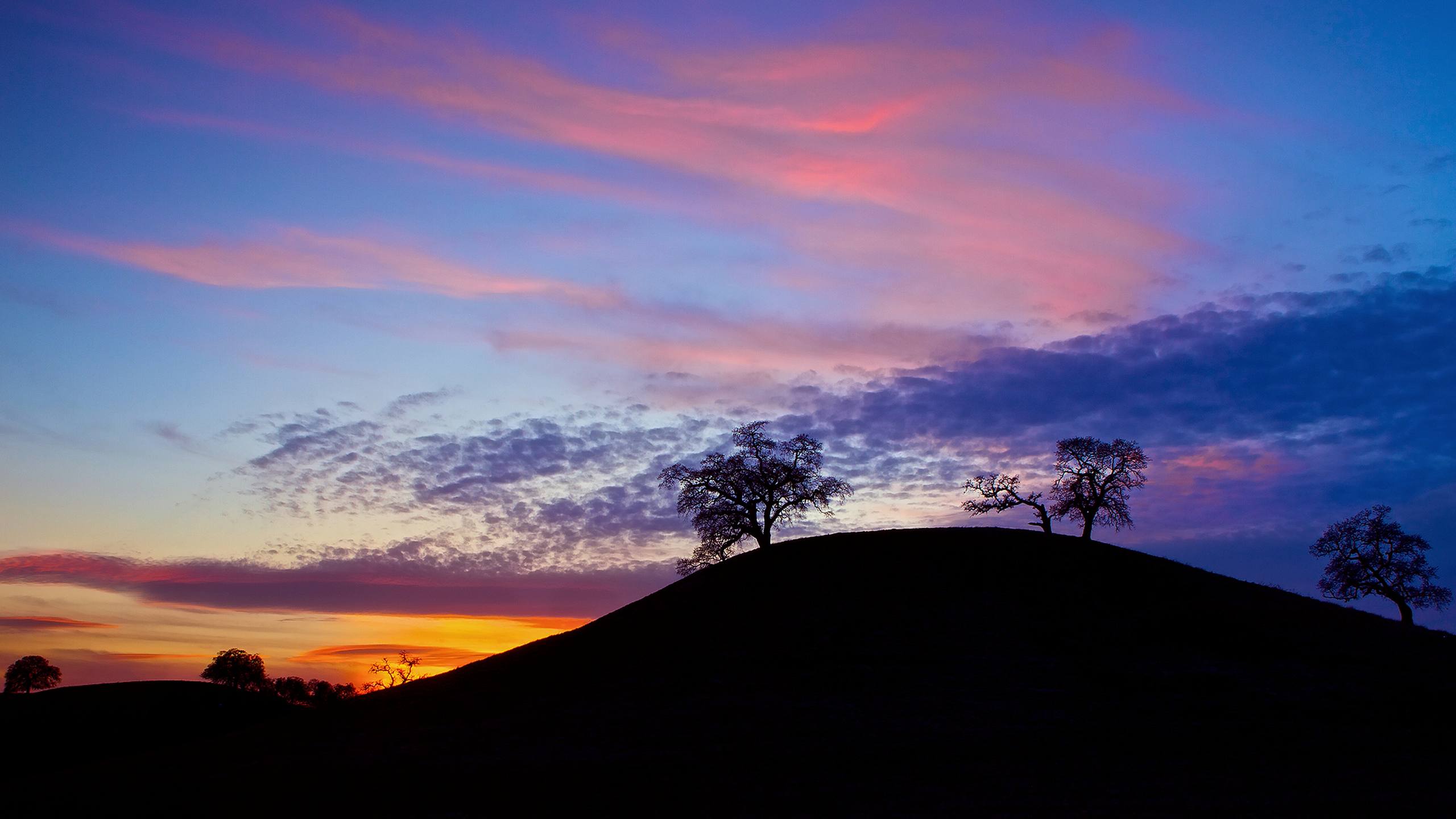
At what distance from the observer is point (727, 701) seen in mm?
38000

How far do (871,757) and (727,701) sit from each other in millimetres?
8365

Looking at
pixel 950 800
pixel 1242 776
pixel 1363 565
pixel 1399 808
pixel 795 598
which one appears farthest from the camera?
pixel 1363 565

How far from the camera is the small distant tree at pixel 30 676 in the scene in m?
87.4

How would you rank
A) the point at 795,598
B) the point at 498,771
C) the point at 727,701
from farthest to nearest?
the point at 795,598 < the point at 727,701 < the point at 498,771

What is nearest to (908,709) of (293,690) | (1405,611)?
(1405,611)

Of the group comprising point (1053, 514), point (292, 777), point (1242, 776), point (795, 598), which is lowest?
point (292, 777)

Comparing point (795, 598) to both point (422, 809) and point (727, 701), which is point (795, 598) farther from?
point (422, 809)

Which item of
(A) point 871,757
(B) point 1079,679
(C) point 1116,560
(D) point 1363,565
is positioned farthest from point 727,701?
(D) point 1363,565

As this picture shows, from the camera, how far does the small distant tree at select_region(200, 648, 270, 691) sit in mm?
88250

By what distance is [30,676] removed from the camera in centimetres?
8788

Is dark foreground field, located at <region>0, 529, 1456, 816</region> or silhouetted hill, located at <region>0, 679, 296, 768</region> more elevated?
dark foreground field, located at <region>0, 529, 1456, 816</region>

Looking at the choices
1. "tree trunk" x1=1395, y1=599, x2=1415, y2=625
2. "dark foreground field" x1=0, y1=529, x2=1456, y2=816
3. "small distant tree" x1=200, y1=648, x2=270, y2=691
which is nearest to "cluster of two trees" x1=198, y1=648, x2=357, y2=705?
"small distant tree" x1=200, y1=648, x2=270, y2=691

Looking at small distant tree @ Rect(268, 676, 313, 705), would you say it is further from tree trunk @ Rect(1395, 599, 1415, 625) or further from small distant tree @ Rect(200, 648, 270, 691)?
tree trunk @ Rect(1395, 599, 1415, 625)

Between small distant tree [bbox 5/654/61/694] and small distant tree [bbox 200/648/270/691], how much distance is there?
15.7 m
